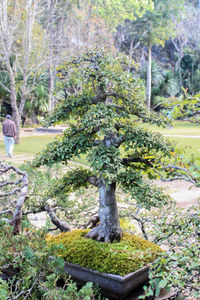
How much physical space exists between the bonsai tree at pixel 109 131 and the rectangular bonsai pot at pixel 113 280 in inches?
14.9

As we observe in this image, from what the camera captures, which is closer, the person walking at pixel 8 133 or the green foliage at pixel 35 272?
the green foliage at pixel 35 272

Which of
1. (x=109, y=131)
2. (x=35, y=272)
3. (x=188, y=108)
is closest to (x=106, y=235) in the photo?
(x=109, y=131)

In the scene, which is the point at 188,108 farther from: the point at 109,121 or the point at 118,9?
the point at 118,9

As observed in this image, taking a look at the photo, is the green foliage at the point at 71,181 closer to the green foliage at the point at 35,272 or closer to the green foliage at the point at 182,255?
the green foliage at the point at 35,272

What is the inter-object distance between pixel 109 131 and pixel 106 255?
1.02m

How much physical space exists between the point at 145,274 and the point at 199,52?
111 feet

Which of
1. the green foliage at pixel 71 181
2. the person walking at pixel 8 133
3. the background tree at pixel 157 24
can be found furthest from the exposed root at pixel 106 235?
the background tree at pixel 157 24

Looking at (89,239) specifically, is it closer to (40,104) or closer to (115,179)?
(115,179)

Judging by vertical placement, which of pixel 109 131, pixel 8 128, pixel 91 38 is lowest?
pixel 8 128

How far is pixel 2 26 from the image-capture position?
578 inches

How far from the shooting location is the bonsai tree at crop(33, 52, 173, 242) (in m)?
2.67

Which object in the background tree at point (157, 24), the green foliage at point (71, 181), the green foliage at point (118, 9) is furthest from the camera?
the background tree at point (157, 24)

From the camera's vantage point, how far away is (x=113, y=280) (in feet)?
8.39

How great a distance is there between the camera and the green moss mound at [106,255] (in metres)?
2.65
